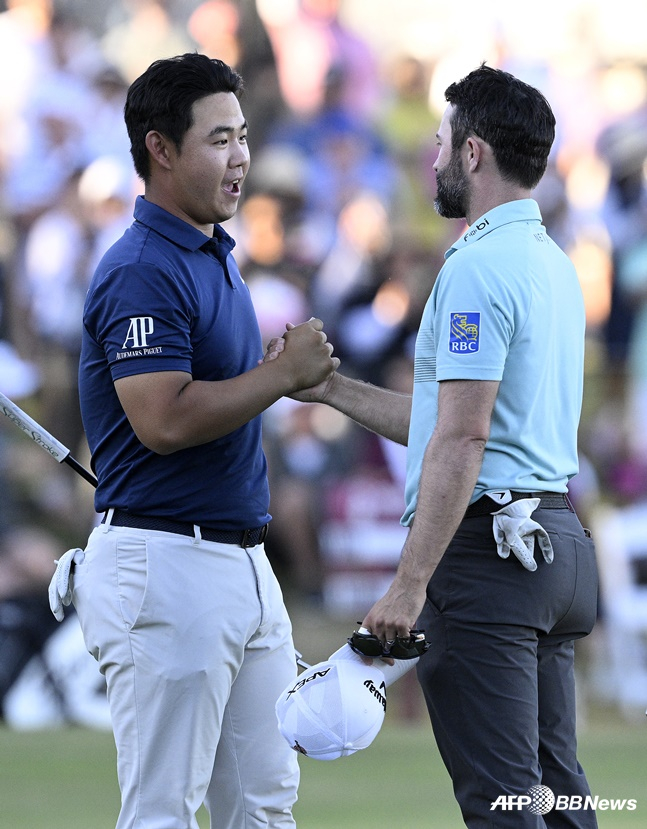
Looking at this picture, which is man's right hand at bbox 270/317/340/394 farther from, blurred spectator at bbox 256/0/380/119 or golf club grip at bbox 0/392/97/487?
blurred spectator at bbox 256/0/380/119

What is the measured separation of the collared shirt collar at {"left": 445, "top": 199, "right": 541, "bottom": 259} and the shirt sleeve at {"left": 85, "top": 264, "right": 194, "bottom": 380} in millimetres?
675

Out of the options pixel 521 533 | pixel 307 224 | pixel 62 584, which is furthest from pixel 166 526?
pixel 307 224

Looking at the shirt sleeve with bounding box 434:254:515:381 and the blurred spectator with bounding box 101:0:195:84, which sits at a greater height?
the blurred spectator with bounding box 101:0:195:84

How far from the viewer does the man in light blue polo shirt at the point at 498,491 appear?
9.76ft

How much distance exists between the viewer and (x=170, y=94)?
329cm

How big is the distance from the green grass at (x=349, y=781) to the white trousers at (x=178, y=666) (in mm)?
2322

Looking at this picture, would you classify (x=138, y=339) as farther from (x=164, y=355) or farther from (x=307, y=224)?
(x=307, y=224)

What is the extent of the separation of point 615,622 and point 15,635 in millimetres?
3756

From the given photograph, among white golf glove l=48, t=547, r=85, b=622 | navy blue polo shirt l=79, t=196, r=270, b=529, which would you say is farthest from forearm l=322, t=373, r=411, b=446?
white golf glove l=48, t=547, r=85, b=622

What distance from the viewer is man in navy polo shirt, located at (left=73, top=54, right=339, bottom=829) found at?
10.2ft

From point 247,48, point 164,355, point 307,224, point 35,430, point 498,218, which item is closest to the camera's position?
point 164,355

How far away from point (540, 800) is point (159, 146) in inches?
71.5

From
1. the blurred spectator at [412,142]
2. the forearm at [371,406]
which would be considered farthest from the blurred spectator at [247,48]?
the forearm at [371,406]

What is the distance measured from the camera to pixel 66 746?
7277 mm
